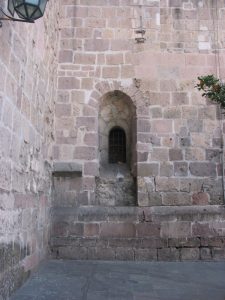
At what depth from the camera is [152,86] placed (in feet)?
23.0

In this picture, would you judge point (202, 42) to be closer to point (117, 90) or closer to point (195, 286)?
point (117, 90)

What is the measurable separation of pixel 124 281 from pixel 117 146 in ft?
10.5

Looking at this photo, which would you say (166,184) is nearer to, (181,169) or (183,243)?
(181,169)

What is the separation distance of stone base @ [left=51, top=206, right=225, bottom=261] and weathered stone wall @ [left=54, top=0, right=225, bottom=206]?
10.5 inches


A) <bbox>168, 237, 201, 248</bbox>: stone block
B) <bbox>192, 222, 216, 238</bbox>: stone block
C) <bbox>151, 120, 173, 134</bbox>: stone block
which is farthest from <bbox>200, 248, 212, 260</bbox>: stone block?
<bbox>151, 120, 173, 134</bbox>: stone block

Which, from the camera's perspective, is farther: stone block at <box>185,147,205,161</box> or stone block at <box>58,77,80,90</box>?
stone block at <box>58,77,80,90</box>

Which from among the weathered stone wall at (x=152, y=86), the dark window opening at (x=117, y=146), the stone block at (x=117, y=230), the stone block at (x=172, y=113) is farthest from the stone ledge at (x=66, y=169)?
the stone block at (x=172, y=113)

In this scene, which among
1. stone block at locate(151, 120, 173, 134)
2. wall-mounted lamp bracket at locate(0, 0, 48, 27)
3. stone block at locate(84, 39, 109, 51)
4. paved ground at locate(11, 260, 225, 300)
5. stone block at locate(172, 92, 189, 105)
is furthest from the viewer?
stone block at locate(84, 39, 109, 51)

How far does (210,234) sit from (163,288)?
7.99ft

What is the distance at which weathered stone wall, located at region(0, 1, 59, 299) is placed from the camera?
366cm

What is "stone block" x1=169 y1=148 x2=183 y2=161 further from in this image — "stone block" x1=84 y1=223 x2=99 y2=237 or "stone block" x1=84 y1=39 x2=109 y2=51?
"stone block" x1=84 y1=39 x2=109 y2=51

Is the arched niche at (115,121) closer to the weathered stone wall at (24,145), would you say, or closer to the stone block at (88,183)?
the stone block at (88,183)

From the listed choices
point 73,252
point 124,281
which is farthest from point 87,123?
point 124,281

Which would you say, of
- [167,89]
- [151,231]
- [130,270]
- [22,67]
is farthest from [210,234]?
[22,67]
